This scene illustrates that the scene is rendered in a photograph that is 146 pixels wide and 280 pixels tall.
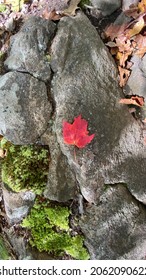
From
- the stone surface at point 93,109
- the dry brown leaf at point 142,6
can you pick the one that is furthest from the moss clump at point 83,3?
the dry brown leaf at point 142,6

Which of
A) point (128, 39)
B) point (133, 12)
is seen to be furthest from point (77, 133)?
point (133, 12)

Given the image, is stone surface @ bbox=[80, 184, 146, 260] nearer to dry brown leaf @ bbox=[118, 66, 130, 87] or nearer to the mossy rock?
the mossy rock

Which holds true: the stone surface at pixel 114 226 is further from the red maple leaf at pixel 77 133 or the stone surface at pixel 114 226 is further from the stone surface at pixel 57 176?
the red maple leaf at pixel 77 133
